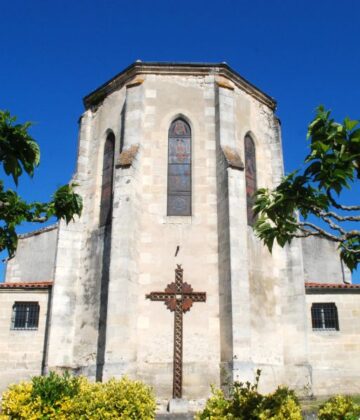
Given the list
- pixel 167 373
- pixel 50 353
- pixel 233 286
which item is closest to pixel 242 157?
pixel 233 286

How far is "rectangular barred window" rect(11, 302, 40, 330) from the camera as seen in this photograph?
16.7 metres

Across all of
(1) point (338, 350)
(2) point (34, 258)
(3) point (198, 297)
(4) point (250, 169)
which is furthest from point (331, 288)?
(2) point (34, 258)

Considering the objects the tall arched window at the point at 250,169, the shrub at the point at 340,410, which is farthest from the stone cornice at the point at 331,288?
the shrub at the point at 340,410

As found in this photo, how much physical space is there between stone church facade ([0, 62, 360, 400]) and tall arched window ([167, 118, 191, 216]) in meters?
0.05

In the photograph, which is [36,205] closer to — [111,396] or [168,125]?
[111,396]

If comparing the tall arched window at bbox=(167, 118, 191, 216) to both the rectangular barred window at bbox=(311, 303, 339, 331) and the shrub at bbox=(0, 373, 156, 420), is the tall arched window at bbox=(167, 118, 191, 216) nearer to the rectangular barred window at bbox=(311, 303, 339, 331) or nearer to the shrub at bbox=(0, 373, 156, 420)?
the rectangular barred window at bbox=(311, 303, 339, 331)

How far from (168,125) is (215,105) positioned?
5.61 feet

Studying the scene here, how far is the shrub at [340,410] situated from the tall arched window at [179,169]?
885 centimetres

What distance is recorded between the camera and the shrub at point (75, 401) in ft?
32.0

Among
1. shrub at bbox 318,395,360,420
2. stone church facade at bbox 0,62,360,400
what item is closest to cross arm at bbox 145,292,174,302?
stone church facade at bbox 0,62,360,400

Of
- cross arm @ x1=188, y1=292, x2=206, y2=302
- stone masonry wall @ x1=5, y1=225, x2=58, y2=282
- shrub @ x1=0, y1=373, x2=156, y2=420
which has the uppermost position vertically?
stone masonry wall @ x1=5, y1=225, x2=58, y2=282

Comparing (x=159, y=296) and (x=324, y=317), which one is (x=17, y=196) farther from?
(x=324, y=317)

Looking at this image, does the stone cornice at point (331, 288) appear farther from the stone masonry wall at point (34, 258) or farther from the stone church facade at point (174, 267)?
the stone masonry wall at point (34, 258)

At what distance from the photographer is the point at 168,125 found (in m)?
17.0
